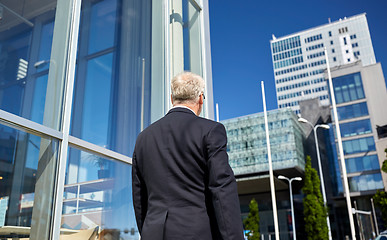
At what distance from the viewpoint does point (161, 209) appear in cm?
141

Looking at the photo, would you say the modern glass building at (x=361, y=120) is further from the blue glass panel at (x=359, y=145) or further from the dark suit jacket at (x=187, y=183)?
the dark suit jacket at (x=187, y=183)

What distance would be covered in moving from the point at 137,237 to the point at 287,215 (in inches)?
1903

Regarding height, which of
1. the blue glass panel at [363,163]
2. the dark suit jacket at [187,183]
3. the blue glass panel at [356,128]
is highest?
the blue glass panel at [356,128]

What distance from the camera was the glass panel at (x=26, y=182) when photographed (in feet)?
6.40

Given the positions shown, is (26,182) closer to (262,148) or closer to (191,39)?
(191,39)

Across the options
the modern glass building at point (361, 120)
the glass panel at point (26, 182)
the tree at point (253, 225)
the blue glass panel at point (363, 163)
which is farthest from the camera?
the modern glass building at point (361, 120)

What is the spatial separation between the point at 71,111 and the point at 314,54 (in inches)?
4290

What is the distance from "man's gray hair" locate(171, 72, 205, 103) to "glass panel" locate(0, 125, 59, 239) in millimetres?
1017

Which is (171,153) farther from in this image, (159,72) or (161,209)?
(159,72)

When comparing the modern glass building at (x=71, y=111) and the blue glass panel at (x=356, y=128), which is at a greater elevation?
the blue glass panel at (x=356, y=128)

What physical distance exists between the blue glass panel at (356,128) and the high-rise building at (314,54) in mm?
54762

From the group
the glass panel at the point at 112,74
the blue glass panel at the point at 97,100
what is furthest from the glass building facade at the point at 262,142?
the blue glass panel at the point at 97,100

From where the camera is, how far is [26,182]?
2082 millimetres

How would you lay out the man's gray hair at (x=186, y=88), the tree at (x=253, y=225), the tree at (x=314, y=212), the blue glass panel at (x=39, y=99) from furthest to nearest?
the tree at (x=253, y=225) → the tree at (x=314, y=212) → the blue glass panel at (x=39, y=99) → the man's gray hair at (x=186, y=88)
